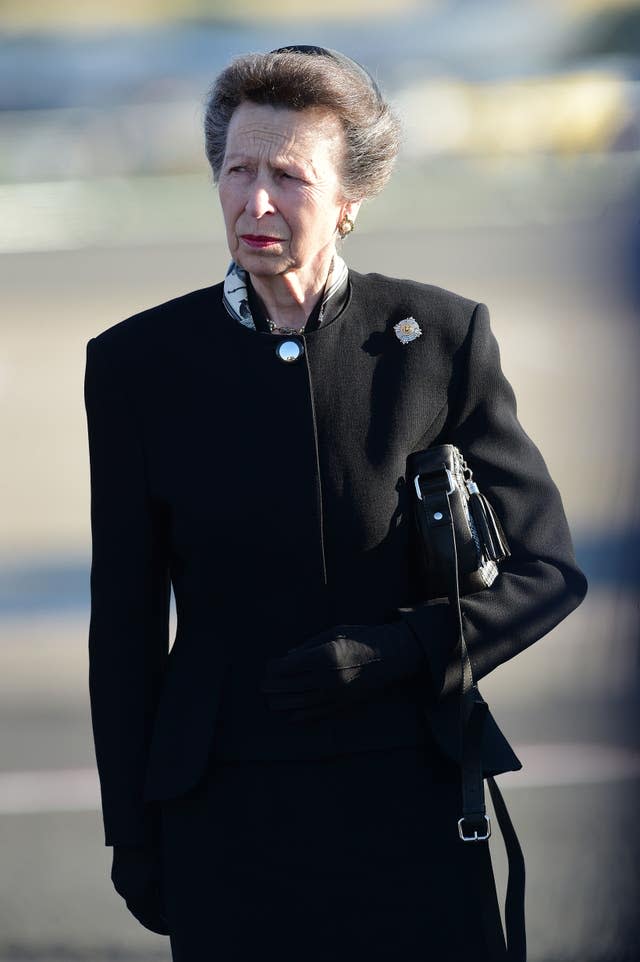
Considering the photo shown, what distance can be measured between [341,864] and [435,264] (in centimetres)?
139

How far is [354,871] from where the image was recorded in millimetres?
1474

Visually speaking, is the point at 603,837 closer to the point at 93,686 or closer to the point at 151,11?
the point at 93,686

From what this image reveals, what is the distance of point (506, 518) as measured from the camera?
5.05ft

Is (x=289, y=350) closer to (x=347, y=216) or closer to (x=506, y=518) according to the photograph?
(x=347, y=216)

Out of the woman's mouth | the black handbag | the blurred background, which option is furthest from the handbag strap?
the blurred background

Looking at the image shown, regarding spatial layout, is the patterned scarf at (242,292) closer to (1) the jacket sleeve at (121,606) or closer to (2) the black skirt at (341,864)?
(1) the jacket sleeve at (121,606)

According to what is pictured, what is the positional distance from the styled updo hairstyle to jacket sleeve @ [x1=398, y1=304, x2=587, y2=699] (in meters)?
0.23

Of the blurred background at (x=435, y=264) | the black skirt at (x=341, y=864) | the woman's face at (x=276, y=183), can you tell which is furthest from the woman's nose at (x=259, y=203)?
the blurred background at (x=435, y=264)

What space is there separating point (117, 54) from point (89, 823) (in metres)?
1.51

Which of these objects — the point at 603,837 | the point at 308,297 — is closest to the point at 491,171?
the point at 308,297

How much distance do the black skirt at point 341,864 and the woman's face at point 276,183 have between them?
1.91ft

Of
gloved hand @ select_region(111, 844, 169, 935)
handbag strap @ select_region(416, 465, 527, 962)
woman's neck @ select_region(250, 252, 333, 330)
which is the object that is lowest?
gloved hand @ select_region(111, 844, 169, 935)

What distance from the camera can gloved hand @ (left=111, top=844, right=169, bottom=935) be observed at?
1568 mm

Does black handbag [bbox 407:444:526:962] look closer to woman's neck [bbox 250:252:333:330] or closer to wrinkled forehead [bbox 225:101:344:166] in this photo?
woman's neck [bbox 250:252:333:330]
